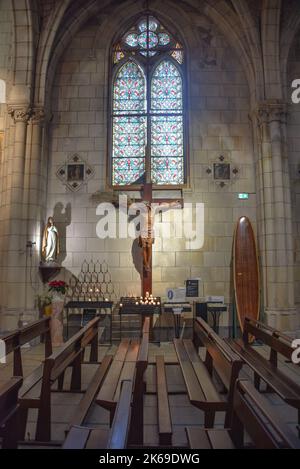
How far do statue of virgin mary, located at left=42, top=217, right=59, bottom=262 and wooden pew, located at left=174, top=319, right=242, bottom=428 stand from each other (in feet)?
14.2

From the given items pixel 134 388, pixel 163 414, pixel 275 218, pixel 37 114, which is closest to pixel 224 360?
pixel 163 414

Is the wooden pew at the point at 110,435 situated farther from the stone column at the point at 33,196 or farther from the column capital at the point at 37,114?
the column capital at the point at 37,114

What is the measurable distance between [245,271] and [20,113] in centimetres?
616

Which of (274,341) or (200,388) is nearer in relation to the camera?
(200,388)

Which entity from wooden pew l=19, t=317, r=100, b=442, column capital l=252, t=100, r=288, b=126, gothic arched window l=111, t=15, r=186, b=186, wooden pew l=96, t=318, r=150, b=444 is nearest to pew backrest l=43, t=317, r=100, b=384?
wooden pew l=19, t=317, r=100, b=442

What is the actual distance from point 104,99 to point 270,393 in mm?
7501

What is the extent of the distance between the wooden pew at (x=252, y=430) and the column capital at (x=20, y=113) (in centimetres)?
746

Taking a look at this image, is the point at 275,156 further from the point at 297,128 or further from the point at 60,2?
the point at 60,2

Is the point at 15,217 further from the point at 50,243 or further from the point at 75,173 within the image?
the point at 75,173

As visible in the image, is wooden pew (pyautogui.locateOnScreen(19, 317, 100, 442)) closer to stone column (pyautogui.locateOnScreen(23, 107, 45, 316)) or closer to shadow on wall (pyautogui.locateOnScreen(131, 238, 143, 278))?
stone column (pyautogui.locateOnScreen(23, 107, 45, 316))

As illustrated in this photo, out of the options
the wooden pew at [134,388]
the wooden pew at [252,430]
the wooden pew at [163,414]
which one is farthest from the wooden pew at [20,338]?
the wooden pew at [252,430]

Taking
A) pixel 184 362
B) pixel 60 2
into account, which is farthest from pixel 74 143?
pixel 184 362

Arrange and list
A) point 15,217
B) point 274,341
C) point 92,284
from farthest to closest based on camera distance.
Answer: point 92,284 < point 15,217 < point 274,341

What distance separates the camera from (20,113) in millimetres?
8016
